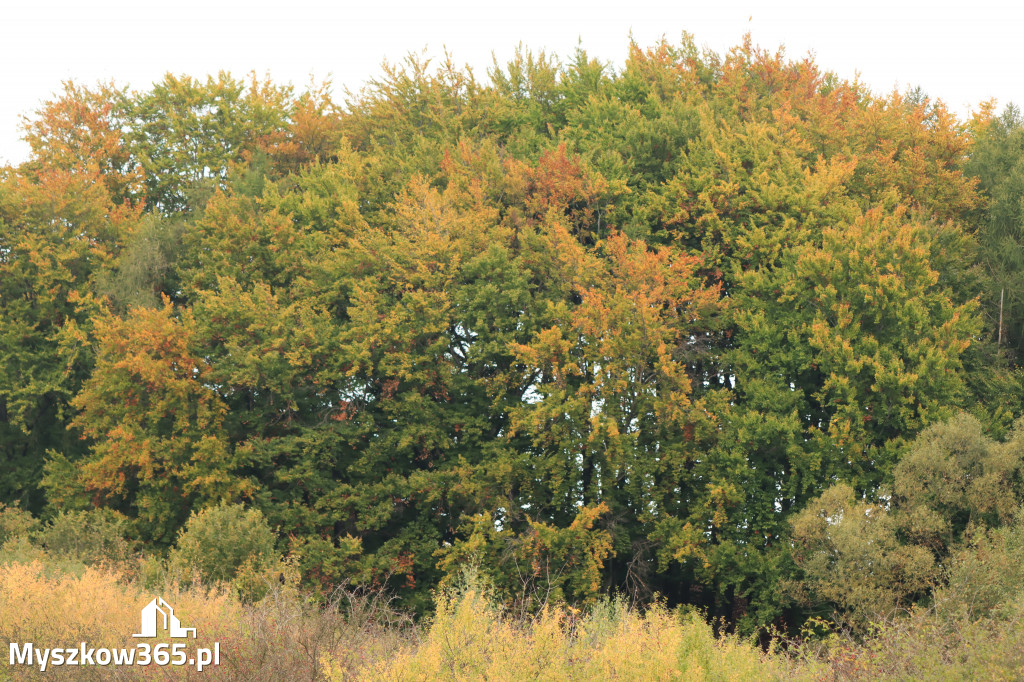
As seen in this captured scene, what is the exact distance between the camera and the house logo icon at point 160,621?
15031mm

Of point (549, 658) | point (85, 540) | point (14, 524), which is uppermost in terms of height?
point (14, 524)

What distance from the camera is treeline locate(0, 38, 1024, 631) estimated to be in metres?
26.8

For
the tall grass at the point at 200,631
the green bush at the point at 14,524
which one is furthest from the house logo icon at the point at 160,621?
the green bush at the point at 14,524

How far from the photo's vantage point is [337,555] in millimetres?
28391

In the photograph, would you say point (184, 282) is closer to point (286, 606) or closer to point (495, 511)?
point (495, 511)

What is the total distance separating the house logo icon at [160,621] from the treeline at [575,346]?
28.2 feet

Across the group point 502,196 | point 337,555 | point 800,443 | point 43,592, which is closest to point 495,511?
point 337,555

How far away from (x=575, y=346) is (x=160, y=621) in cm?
1553

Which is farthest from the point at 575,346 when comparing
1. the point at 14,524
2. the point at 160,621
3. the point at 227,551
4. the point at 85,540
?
the point at 14,524

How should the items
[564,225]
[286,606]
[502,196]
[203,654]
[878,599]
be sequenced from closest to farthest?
[203,654], [286,606], [878,599], [564,225], [502,196]

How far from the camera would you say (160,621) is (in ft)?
50.5

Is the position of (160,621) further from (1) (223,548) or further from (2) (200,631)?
(1) (223,548)

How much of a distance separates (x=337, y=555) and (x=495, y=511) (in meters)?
4.59

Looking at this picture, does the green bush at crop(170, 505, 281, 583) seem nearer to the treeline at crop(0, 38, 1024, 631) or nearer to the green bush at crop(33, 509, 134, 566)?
the treeline at crop(0, 38, 1024, 631)
